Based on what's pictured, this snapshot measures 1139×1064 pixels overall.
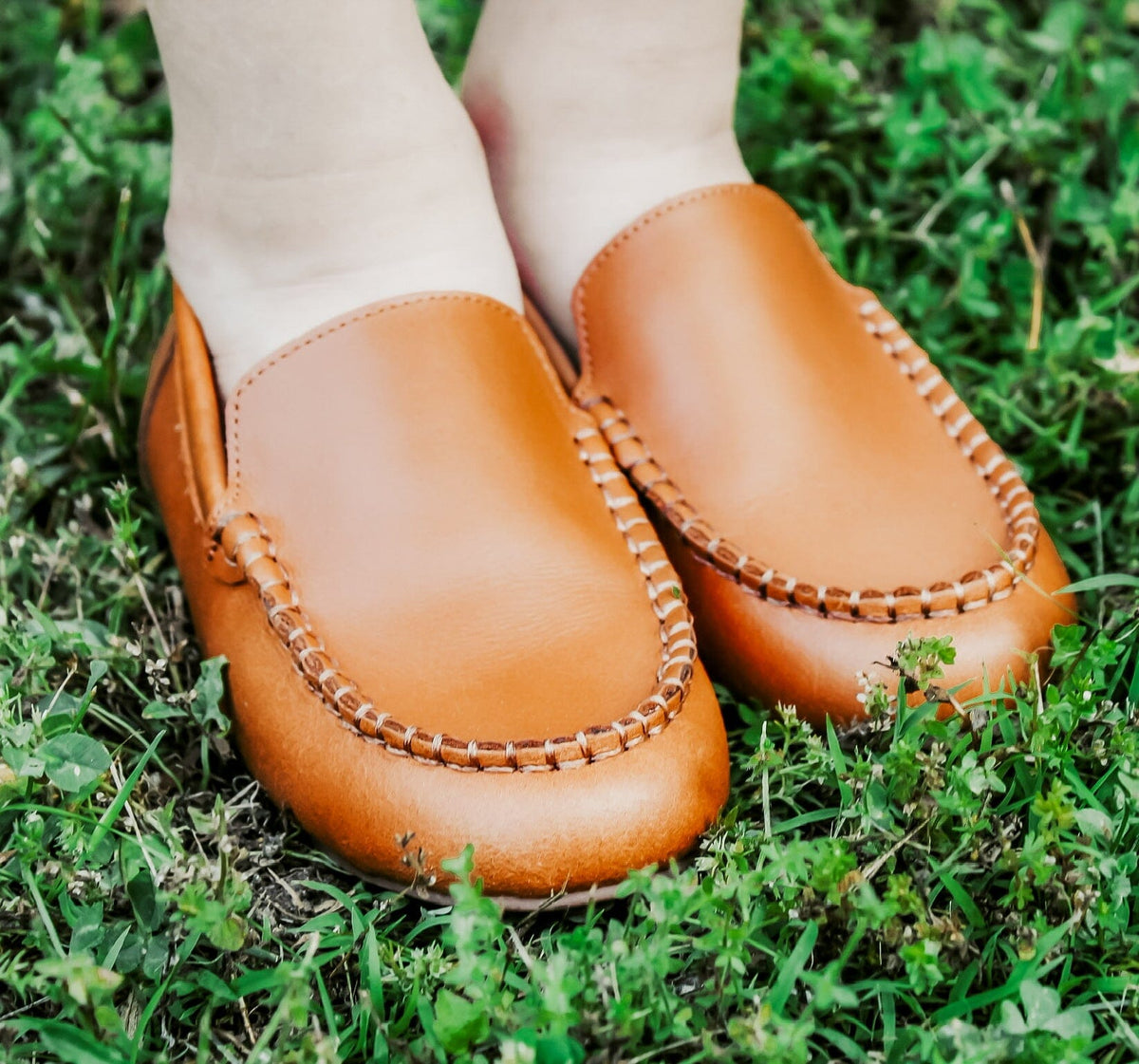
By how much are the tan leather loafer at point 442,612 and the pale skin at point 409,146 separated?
0.25 ft

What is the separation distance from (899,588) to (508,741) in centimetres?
40

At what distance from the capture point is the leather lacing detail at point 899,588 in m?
1.14

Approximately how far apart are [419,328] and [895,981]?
0.73m

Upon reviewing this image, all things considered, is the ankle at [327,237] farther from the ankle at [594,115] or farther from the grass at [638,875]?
the grass at [638,875]

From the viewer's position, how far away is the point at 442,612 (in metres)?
1.10

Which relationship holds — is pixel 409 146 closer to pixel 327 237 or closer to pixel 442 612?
pixel 327 237

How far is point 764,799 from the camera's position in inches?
43.4

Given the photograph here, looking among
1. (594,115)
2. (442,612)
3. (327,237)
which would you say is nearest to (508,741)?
(442,612)

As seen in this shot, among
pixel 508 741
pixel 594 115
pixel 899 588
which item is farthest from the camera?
pixel 594 115

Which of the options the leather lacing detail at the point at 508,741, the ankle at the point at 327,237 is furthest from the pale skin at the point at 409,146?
the leather lacing detail at the point at 508,741

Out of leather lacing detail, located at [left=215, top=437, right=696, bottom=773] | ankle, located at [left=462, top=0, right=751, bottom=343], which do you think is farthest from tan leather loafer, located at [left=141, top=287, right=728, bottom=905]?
ankle, located at [left=462, top=0, right=751, bottom=343]

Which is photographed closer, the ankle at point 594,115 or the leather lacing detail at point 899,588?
the leather lacing detail at point 899,588

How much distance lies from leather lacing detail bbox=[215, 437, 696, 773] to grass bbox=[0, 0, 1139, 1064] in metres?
0.12

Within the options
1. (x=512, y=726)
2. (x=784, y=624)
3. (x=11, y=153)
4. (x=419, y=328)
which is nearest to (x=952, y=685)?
(x=784, y=624)
